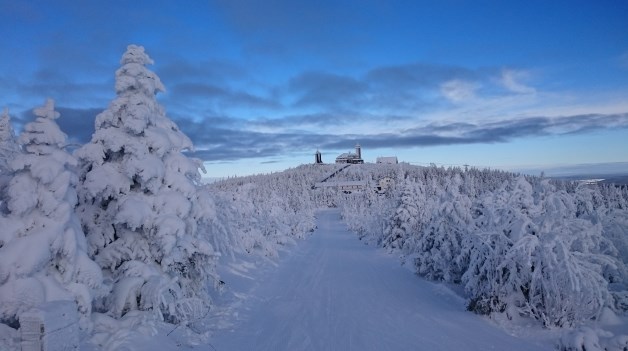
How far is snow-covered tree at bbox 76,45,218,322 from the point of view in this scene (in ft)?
30.2

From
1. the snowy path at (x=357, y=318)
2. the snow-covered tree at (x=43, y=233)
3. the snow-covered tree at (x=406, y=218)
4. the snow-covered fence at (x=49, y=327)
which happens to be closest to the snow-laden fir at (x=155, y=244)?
the snow-covered tree at (x=43, y=233)

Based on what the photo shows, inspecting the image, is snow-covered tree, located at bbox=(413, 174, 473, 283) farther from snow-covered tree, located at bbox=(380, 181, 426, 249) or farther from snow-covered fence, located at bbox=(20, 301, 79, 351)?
snow-covered fence, located at bbox=(20, 301, 79, 351)

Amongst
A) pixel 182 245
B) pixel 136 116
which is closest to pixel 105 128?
pixel 136 116

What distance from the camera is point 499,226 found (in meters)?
11.5

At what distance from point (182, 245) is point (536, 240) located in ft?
28.8

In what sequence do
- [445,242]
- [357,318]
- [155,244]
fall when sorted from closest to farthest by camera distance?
[155,244] → [357,318] → [445,242]

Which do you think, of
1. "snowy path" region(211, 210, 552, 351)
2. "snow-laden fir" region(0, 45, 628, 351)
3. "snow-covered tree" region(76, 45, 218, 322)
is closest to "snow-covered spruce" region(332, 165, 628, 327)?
"snow-laden fir" region(0, 45, 628, 351)

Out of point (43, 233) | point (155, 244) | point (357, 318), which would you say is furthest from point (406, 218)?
point (43, 233)

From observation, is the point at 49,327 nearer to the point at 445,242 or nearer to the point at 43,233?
the point at 43,233

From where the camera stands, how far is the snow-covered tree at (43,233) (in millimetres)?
6516

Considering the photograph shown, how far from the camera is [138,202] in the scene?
9.46m

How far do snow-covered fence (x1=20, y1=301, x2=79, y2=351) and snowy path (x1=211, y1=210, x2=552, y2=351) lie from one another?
335 cm

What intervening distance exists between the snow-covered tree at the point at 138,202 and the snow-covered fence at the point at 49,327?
2.60m

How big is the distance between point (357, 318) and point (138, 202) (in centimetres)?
637
